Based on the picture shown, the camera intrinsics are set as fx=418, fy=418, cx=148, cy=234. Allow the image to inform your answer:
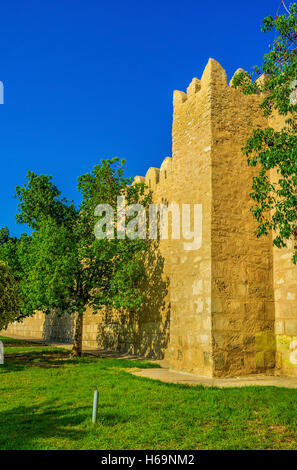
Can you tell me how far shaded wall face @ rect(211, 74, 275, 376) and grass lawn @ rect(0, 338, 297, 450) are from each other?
1791mm

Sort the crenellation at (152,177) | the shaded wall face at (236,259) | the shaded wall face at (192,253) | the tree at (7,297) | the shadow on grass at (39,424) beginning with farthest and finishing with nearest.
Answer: the crenellation at (152,177)
the tree at (7,297)
the shaded wall face at (192,253)
the shaded wall face at (236,259)
the shadow on grass at (39,424)

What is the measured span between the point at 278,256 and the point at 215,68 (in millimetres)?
4642

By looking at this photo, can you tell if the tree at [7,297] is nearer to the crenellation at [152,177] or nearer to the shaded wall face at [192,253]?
the shaded wall face at [192,253]

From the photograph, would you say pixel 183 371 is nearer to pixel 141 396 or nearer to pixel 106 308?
pixel 141 396

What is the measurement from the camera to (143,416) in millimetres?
5746

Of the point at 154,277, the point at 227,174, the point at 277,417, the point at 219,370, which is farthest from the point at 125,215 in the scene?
the point at 277,417

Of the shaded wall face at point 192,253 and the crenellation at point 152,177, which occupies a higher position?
the crenellation at point 152,177

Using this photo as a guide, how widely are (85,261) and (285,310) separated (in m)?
6.44

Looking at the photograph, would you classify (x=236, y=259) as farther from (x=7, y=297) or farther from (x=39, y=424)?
(x=7, y=297)

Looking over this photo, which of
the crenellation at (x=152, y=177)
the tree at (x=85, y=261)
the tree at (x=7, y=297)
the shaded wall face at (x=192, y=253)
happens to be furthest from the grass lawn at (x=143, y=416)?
the crenellation at (x=152, y=177)

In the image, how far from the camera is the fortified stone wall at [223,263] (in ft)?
29.5

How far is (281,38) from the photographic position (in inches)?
258

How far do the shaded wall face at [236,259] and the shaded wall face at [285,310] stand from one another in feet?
0.47

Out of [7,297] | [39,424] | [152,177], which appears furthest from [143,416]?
[152,177]
